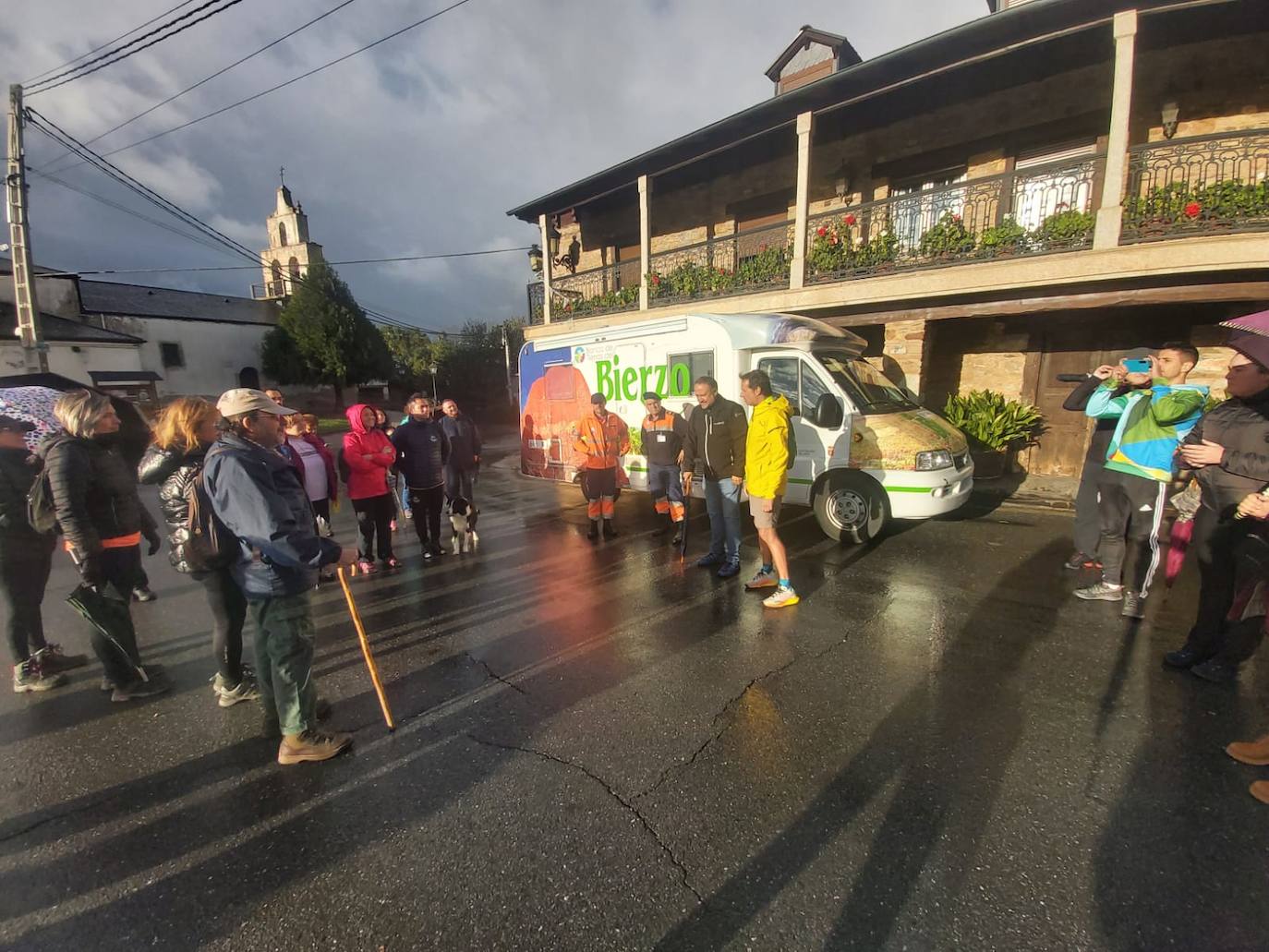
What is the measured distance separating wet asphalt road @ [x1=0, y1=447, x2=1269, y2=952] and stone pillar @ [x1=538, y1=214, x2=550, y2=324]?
12221 millimetres

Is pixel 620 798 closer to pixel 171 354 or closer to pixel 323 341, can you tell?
pixel 323 341

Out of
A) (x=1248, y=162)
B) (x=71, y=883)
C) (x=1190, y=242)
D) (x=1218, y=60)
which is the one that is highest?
(x=1218, y=60)

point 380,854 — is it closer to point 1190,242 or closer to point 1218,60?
point 1190,242

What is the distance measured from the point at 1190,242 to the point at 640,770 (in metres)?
9.62

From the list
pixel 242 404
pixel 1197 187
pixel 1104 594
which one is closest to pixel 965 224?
pixel 1197 187

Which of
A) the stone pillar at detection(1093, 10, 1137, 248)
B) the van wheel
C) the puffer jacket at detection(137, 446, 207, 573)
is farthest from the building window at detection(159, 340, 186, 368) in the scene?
the stone pillar at detection(1093, 10, 1137, 248)

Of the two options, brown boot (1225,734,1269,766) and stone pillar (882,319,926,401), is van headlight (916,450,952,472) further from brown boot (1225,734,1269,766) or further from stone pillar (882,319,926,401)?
stone pillar (882,319,926,401)

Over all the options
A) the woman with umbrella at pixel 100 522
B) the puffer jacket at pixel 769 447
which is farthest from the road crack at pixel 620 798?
the puffer jacket at pixel 769 447

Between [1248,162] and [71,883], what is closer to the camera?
[71,883]

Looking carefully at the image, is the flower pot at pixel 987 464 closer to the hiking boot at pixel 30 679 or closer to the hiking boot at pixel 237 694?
the hiking boot at pixel 237 694

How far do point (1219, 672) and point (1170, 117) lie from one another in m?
9.75

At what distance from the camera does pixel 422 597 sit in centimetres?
490

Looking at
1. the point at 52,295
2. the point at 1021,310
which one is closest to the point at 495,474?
the point at 1021,310

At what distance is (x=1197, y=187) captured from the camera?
734 centimetres
